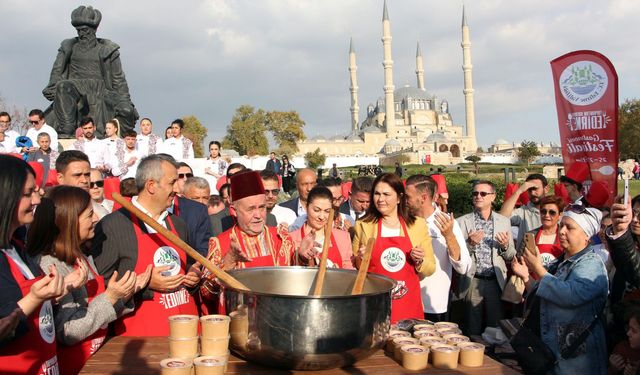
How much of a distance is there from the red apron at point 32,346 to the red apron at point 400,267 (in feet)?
6.93

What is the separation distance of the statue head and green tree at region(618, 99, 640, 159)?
44.2 metres

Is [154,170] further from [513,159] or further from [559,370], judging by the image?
[513,159]

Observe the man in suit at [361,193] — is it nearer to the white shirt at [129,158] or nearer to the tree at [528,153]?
the white shirt at [129,158]

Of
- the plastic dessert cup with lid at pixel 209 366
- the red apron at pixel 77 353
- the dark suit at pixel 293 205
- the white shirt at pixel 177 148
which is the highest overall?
the white shirt at pixel 177 148

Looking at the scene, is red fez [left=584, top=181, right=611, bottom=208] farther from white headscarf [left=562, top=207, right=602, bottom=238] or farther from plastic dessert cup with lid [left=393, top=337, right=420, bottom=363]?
plastic dessert cup with lid [left=393, top=337, right=420, bottom=363]

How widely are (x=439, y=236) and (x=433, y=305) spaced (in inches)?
22.1

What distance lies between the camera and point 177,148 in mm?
10117

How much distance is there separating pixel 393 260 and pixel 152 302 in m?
1.58

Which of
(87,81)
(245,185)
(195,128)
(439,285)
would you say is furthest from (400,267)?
(195,128)

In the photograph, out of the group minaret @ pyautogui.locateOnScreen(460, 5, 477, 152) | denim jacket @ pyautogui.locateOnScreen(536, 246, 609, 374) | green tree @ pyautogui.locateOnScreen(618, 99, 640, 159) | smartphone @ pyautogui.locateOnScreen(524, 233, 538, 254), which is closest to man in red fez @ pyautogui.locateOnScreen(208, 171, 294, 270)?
Result: smartphone @ pyautogui.locateOnScreen(524, 233, 538, 254)

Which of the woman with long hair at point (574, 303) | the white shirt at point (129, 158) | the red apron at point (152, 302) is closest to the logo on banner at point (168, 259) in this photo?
the red apron at point (152, 302)

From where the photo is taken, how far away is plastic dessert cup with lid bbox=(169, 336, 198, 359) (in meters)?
2.16

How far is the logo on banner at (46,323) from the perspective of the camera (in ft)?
7.63

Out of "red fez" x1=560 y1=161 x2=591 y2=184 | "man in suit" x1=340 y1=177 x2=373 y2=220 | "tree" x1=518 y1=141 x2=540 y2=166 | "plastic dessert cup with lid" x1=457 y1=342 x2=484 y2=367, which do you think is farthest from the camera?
"tree" x1=518 y1=141 x2=540 y2=166
